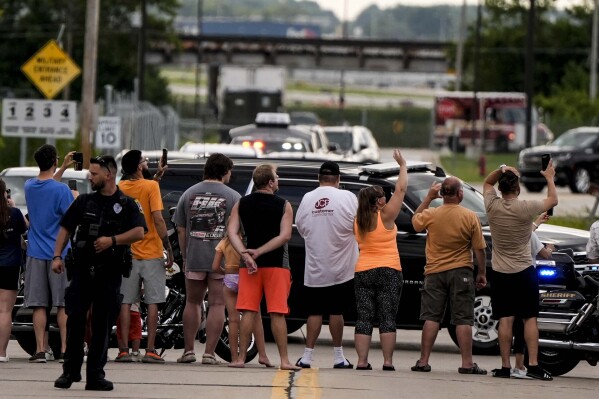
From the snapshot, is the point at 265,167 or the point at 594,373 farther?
the point at 594,373

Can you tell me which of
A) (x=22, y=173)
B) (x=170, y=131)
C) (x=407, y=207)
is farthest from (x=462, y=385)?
(x=170, y=131)

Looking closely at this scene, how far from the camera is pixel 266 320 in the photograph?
17266mm

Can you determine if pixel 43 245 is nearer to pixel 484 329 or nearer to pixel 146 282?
pixel 146 282

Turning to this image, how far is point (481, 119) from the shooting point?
73.1 meters

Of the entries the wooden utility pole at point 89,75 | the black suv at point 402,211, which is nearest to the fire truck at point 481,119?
the wooden utility pole at point 89,75

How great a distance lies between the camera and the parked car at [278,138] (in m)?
31.7

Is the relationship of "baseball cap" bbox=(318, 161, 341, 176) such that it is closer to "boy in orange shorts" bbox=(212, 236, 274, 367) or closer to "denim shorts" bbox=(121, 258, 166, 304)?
"boy in orange shorts" bbox=(212, 236, 274, 367)

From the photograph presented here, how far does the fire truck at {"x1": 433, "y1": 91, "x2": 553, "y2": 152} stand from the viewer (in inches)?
2933

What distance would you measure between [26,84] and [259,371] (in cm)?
6790

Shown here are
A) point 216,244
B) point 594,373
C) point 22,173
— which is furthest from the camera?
point 22,173

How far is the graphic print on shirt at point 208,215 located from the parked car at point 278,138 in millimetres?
16201

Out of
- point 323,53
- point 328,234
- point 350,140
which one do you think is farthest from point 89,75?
point 323,53

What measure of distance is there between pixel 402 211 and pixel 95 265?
17.0ft

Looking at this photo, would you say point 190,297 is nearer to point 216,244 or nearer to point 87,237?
point 216,244
